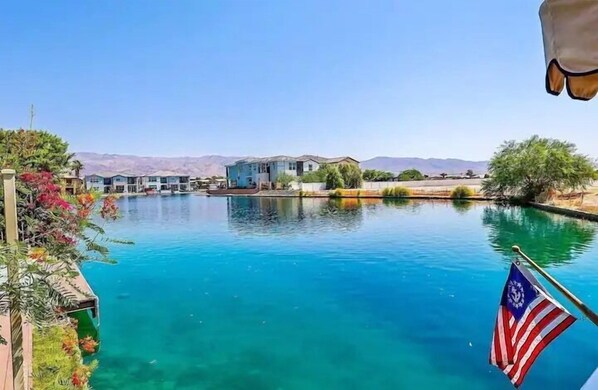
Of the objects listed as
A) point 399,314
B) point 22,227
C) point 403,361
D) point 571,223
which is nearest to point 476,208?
point 571,223

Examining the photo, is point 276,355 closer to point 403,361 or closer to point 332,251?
point 403,361

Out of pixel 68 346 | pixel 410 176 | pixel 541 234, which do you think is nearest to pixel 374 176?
pixel 410 176

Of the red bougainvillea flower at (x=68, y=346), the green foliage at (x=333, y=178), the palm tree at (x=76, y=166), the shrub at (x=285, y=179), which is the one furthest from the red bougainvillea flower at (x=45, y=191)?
the shrub at (x=285, y=179)

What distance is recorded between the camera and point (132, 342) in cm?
710

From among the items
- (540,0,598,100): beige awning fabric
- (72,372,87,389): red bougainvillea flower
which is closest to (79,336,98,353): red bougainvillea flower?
(72,372,87,389): red bougainvillea flower

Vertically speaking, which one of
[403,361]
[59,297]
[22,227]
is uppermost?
[22,227]

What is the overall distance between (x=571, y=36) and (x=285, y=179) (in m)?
55.7

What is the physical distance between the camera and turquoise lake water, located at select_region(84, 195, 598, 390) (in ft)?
19.2

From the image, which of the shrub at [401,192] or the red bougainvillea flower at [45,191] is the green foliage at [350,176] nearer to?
the shrub at [401,192]

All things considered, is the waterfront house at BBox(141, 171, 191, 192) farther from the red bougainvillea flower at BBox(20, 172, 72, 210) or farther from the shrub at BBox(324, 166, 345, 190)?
the red bougainvillea flower at BBox(20, 172, 72, 210)

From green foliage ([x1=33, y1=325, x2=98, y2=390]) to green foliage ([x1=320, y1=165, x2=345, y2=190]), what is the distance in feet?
155

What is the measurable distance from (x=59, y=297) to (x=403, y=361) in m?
5.27

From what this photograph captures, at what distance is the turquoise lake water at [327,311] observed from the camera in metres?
5.86

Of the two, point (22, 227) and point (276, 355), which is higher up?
point (22, 227)
